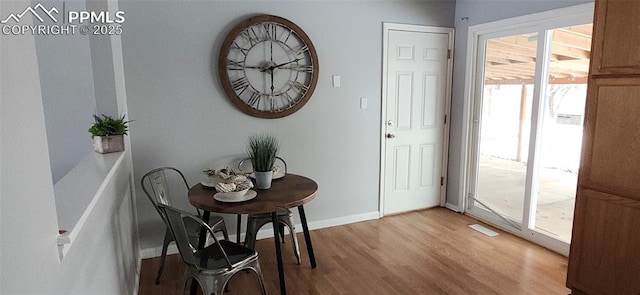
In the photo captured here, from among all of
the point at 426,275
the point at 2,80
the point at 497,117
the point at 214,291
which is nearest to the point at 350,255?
the point at 426,275

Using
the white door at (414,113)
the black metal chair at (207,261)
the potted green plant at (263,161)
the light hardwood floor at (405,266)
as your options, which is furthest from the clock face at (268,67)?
the black metal chair at (207,261)

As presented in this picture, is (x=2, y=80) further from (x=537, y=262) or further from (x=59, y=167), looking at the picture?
(x=537, y=262)

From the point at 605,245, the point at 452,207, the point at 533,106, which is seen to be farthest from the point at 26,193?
the point at 452,207

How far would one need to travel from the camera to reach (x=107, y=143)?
2.12 m

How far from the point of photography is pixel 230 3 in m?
2.97

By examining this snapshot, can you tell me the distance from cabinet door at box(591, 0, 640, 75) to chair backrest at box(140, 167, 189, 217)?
9.31 ft

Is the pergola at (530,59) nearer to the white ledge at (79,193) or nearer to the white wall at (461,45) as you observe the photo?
the white wall at (461,45)

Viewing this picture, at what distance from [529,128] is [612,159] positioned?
→ 4.07 ft

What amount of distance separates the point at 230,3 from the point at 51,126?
65.6 inches

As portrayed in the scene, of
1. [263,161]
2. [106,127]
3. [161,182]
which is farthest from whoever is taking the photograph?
[161,182]

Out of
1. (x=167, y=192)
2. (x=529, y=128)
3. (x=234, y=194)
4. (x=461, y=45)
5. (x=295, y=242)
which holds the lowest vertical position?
(x=295, y=242)

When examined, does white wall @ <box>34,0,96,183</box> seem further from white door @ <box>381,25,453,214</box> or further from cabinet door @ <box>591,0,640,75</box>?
cabinet door @ <box>591,0,640,75</box>

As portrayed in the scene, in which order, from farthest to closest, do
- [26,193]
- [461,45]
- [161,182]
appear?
[461,45]
[161,182]
[26,193]

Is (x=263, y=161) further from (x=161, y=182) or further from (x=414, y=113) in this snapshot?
(x=414, y=113)
